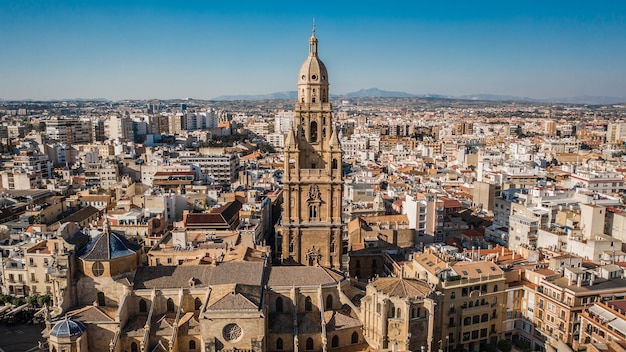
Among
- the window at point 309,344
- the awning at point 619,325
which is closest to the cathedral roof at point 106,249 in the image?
the window at point 309,344

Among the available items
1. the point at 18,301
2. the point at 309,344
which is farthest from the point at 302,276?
the point at 18,301

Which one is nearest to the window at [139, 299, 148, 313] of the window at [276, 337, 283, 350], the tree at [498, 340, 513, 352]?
the window at [276, 337, 283, 350]

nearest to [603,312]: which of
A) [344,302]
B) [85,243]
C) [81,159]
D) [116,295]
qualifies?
[344,302]

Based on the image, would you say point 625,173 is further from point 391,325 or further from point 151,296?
point 151,296

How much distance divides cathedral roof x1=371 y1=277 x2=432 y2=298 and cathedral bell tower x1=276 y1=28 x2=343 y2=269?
36.2ft

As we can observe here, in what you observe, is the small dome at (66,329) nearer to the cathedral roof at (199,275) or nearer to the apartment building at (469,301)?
the cathedral roof at (199,275)

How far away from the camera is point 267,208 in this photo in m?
74.2

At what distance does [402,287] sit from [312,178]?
575 inches

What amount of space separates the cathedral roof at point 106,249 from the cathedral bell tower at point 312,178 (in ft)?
49.4

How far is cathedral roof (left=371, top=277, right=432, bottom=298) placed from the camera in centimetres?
3572

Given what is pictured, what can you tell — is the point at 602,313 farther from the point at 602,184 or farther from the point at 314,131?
the point at 602,184

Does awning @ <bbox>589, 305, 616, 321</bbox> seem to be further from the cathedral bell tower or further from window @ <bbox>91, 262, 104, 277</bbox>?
window @ <bbox>91, 262, 104, 277</bbox>

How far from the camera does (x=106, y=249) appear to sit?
121 ft

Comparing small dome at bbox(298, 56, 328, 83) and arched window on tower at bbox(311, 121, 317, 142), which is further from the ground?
small dome at bbox(298, 56, 328, 83)
